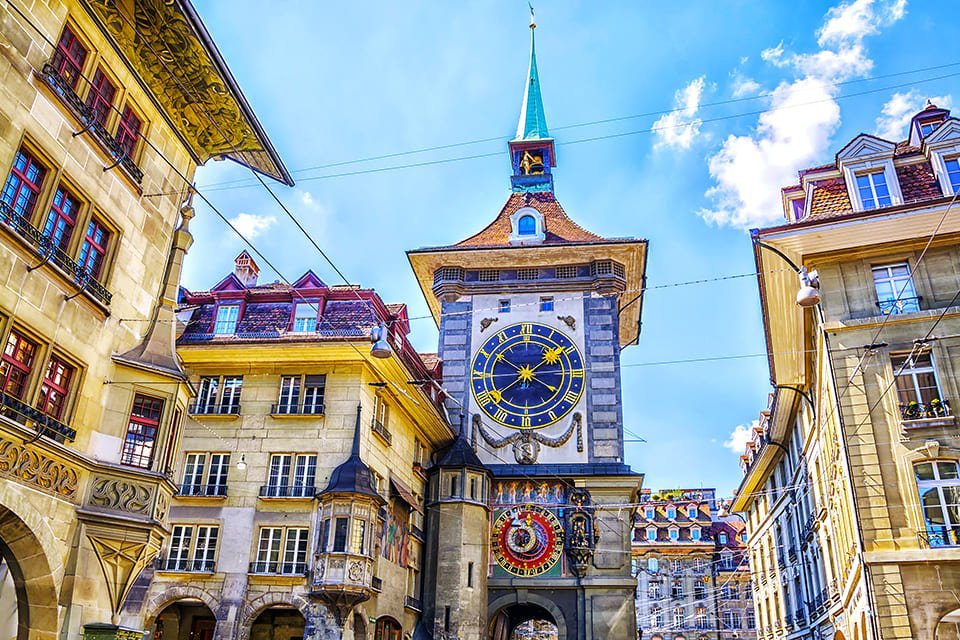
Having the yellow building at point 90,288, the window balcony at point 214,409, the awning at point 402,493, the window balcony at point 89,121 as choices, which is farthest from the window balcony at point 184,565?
the window balcony at point 89,121

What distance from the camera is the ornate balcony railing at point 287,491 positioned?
24.4m

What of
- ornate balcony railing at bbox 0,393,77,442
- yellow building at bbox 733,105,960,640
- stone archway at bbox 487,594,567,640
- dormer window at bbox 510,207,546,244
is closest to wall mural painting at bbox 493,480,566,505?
stone archway at bbox 487,594,567,640

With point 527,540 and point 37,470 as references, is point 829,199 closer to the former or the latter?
point 527,540

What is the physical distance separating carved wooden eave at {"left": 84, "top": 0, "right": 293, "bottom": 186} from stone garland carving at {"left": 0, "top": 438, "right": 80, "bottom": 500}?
811 centimetres

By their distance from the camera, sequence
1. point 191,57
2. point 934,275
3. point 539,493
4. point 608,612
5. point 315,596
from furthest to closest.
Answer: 1. point 539,493
2. point 608,612
3. point 315,596
4. point 934,275
5. point 191,57

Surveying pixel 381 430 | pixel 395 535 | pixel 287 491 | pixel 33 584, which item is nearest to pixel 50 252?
pixel 33 584

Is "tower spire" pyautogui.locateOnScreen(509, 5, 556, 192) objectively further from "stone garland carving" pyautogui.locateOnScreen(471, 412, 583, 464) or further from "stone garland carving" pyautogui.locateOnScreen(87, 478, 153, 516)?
"stone garland carving" pyautogui.locateOnScreen(87, 478, 153, 516)

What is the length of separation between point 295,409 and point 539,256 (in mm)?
16271

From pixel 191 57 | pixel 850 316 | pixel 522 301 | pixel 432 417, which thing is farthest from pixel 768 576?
pixel 191 57

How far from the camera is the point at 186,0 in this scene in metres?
15.0

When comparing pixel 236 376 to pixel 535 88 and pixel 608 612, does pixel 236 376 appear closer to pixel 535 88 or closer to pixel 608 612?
pixel 608 612

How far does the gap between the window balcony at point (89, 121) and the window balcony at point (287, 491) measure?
11.6 metres

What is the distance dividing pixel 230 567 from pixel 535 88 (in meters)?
38.4

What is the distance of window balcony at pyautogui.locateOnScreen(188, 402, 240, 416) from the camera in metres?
26.1
